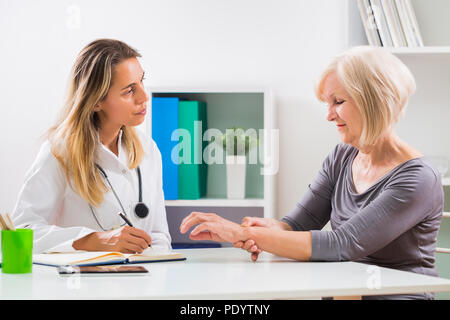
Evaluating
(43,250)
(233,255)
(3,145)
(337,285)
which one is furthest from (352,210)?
(3,145)

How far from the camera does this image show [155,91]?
102 inches

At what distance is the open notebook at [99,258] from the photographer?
1420 mm

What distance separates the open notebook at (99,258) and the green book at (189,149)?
983 millimetres

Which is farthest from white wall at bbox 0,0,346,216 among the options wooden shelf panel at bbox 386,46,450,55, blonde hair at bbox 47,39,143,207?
blonde hair at bbox 47,39,143,207

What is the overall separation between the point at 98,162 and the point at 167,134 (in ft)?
1.98

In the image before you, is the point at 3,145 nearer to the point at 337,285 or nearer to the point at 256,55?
the point at 256,55

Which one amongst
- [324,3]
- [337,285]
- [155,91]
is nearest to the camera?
[337,285]

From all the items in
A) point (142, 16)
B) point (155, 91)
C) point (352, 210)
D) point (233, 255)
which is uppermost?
point (142, 16)

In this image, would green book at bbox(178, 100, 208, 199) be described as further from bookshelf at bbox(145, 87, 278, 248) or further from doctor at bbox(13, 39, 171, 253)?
doctor at bbox(13, 39, 171, 253)

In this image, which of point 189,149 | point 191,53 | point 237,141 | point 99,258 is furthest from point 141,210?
point 191,53

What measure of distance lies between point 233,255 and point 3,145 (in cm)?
167

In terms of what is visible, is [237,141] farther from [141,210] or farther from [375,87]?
[375,87]

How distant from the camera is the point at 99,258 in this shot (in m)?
1.45

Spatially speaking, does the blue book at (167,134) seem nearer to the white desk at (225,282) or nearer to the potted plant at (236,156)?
the potted plant at (236,156)
